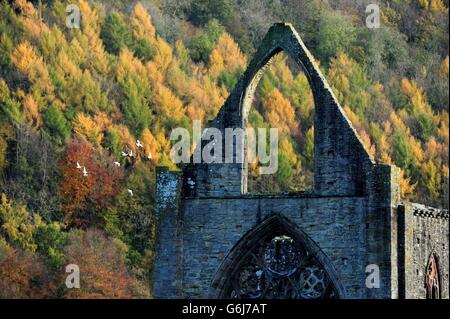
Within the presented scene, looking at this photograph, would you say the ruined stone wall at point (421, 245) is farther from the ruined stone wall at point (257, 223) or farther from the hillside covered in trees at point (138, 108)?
the hillside covered in trees at point (138, 108)

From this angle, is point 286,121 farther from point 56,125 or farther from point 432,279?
point 432,279

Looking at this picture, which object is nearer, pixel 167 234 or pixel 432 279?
pixel 167 234

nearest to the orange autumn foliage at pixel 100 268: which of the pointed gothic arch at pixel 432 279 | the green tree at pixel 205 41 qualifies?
the green tree at pixel 205 41

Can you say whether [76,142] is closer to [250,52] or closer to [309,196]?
[250,52]

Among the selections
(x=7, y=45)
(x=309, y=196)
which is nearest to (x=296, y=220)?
(x=309, y=196)

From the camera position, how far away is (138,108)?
93.1 metres

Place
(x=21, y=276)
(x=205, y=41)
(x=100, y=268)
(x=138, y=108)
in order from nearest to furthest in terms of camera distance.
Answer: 1. (x=21, y=276)
2. (x=100, y=268)
3. (x=205, y=41)
4. (x=138, y=108)

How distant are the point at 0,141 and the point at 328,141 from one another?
178 ft

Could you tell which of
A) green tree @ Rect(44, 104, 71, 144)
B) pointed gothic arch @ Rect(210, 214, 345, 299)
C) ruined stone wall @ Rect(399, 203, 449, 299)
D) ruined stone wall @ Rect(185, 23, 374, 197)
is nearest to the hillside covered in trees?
green tree @ Rect(44, 104, 71, 144)

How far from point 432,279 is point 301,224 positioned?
2842mm

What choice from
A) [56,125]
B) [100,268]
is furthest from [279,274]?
[56,125]

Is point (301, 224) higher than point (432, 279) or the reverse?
higher

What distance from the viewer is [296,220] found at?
127 feet

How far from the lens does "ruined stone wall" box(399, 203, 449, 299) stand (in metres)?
38.0
